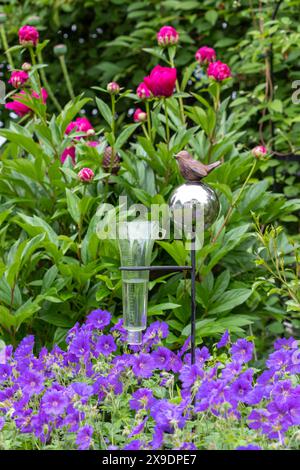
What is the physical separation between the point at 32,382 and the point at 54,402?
6.3 inches

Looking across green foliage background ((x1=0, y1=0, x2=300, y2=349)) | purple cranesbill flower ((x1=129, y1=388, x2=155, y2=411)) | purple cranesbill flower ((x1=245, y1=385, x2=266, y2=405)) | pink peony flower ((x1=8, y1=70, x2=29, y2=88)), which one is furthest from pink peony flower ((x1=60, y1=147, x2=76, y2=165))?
purple cranesbill flower ((x1=245, y1=385, x2=266, y2=405))

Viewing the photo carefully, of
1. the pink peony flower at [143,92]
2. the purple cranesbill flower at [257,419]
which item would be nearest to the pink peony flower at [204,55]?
the pink peony flower at [143,92]

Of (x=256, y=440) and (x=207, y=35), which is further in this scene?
(x=207, y=35)

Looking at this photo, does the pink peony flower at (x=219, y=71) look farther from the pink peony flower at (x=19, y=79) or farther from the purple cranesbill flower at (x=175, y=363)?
the purple cranesbill flower at (x=175, y=363)

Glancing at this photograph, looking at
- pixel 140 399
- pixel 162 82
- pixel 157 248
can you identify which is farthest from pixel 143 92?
pixel 140 399

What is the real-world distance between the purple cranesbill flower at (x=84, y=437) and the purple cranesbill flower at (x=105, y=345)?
41cm

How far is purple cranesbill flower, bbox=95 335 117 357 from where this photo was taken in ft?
6.10

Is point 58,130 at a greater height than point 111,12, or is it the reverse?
point 111,12

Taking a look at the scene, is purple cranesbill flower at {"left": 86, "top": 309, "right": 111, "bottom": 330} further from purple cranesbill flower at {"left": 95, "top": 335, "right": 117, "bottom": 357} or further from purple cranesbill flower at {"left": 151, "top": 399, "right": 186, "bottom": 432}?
purple cranesbill flower at {"left": 151, "top": 399, "right": 186, "bottom": 432}

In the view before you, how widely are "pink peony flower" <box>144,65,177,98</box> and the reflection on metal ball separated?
27.4 inches

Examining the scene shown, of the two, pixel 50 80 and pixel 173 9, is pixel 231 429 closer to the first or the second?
pixel 173 9
